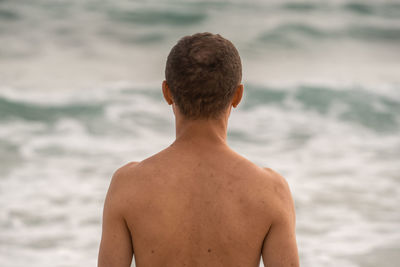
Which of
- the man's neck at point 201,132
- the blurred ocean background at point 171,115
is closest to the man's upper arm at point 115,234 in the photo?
the man's neck at point 201,132

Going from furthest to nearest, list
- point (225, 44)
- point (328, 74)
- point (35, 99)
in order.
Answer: point (328, 74) → point (35, 99) → point (225, 44)

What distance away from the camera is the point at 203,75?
1824 mm

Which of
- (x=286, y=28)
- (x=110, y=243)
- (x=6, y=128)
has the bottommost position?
(x=110, y=243)

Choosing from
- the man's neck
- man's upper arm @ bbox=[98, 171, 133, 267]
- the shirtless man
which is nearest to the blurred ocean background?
man's upper arm @ bbox=[98, 171, 133, 267]

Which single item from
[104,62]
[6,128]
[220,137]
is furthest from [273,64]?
[220,137]

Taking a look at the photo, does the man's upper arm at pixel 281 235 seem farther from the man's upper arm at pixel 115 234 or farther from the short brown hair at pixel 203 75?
the man's upper arm at pixel 115 234

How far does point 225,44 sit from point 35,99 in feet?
31.6

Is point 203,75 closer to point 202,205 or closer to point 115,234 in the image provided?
point 202,205

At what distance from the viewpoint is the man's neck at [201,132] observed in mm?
1902

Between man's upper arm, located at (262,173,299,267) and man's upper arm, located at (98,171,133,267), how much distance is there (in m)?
0.45

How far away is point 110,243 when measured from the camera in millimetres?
1979

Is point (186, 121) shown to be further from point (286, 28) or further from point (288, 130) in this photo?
point (286, 28)

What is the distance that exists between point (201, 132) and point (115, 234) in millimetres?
437

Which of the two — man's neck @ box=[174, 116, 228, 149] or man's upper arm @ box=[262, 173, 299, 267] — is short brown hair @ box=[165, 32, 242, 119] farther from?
man's upper arm @ box=[262, 173, 299, 267]
